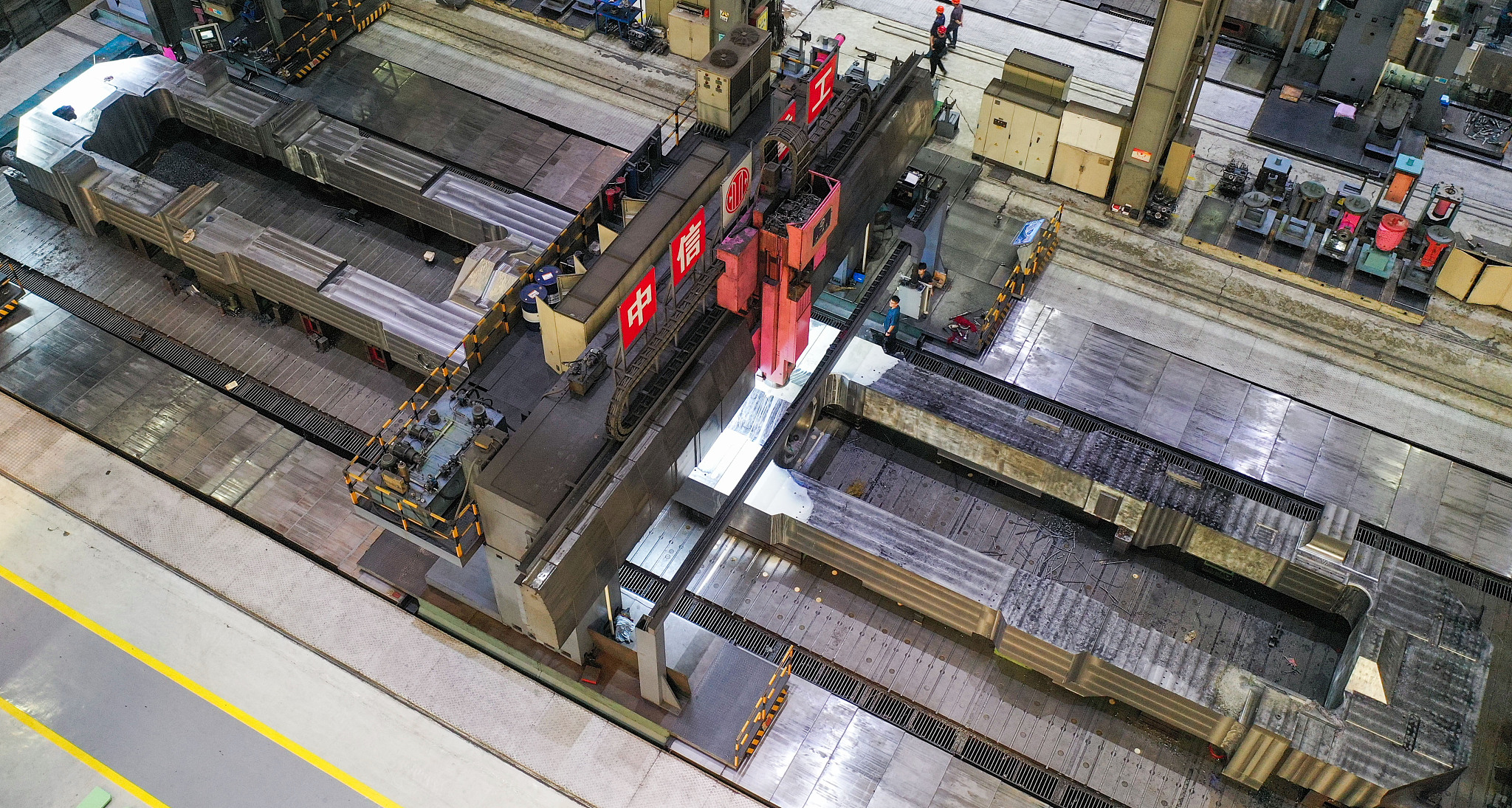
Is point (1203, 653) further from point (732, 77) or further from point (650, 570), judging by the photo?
point (732, 77)

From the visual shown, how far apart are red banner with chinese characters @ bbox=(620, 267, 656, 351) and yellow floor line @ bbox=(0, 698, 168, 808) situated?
1111 cm

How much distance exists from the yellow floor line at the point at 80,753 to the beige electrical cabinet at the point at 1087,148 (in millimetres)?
23824

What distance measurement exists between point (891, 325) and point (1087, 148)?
7.83m

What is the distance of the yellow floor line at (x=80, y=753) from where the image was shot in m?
21.3

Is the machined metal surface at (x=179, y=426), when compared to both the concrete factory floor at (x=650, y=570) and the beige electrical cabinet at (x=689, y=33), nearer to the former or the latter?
the concrete factory floor at (x=650, y=570)

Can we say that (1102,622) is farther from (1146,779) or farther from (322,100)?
(322,100)

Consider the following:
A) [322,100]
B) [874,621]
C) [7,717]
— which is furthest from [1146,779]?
[322,100]

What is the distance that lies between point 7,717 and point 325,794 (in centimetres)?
593

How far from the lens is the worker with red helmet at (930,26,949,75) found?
3369cm

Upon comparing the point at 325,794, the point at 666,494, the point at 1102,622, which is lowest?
the point at 325,794

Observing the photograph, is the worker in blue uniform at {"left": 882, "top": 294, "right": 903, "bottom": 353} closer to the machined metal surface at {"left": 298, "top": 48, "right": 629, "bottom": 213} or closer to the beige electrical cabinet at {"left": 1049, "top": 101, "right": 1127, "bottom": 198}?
the beige electrical cabinet at {"left": 1049, "top": 101, "right": 1127, "bottom": 198}

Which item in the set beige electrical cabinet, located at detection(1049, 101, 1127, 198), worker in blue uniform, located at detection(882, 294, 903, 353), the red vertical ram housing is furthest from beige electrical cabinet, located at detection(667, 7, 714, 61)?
the red vertical ram housing

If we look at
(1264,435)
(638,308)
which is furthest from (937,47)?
(638,308)

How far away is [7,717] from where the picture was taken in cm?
2217
